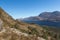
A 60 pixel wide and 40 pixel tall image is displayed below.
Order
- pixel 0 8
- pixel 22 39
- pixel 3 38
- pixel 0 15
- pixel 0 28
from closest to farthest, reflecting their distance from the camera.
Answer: pixel 3 38, pixel 22 39, pixel 0 28, pixel 0 15, pixel 0 8

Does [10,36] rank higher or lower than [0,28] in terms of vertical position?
lower

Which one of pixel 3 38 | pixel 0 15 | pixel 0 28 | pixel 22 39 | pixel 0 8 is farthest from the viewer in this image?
pixel 0 8

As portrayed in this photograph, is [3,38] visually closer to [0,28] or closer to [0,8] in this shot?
[0,28]

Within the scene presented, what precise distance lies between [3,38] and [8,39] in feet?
1.90

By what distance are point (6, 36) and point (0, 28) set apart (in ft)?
10.3

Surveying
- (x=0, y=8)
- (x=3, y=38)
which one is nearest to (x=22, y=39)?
(x=3, y=38)

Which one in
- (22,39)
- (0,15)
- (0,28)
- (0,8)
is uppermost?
(0,8)

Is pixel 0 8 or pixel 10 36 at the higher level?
pixel 0 8

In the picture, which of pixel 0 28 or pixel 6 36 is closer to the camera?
pixel 6 36

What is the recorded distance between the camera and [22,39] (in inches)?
654

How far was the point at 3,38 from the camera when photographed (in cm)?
1516

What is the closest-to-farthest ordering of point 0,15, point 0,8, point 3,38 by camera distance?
point 3,38, point 0,15, point 0,8

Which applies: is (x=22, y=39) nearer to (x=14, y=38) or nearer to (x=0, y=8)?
(x=14, y=38)

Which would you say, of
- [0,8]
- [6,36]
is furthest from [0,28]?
[0,8]
